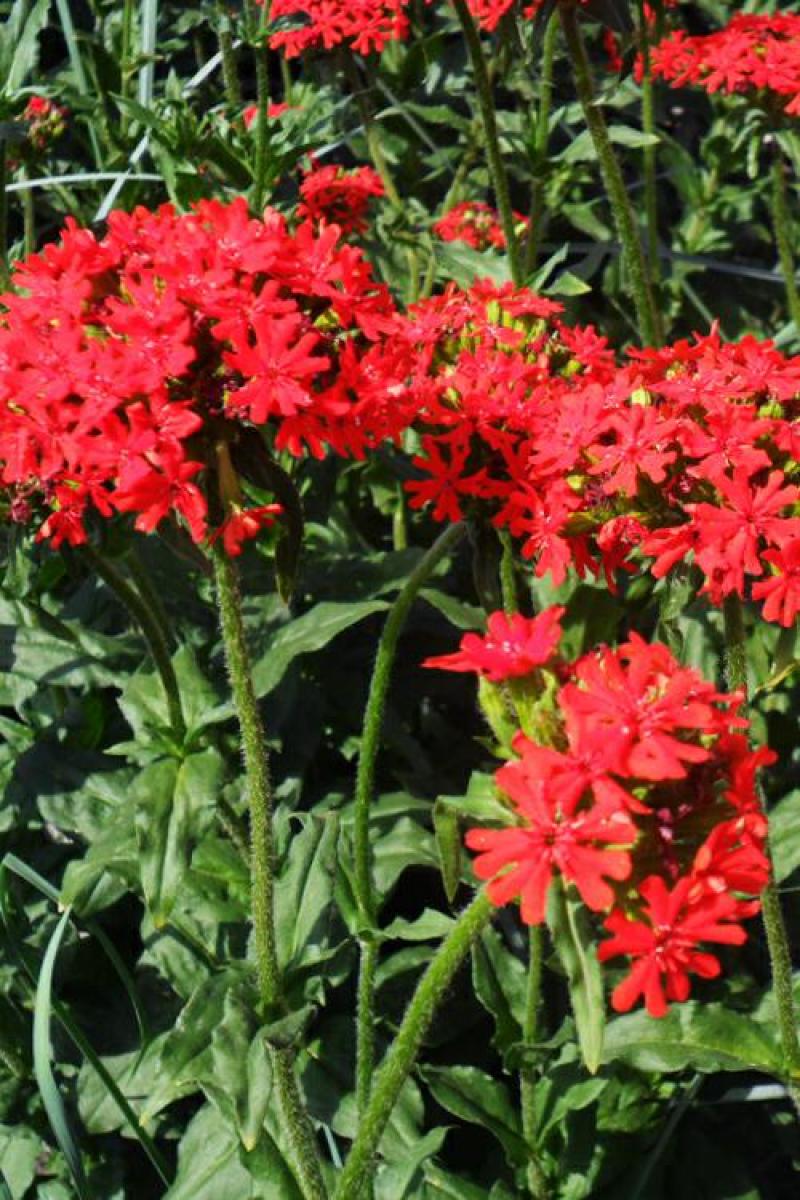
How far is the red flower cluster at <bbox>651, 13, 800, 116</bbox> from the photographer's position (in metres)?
2.87

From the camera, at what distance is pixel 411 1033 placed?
1.32 metres

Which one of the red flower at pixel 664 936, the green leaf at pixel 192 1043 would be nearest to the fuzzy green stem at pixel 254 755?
the green leaf at pixel 192 1043

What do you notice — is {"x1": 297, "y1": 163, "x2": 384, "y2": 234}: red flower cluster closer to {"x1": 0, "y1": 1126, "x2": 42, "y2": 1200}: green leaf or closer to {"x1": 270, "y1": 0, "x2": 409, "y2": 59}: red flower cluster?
{"x1": 270, "y1": 0, "x2": 409, "y2": 59}: red flower cluster

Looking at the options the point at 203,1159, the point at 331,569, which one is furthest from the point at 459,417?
the point at 203,1159

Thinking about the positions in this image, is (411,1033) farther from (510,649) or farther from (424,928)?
(424,928)

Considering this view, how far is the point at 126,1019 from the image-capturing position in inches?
90.0

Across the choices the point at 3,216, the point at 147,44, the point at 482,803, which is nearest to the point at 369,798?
the point at 482,803

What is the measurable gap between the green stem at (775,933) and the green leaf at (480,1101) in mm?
388

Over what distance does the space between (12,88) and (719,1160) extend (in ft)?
6.81

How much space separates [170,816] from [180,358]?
2.13 feet

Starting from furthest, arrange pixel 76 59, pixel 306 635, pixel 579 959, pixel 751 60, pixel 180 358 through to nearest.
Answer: pixel 76 59 < pixel 751 60 < pixel 306 635 < pixel 180 358 < pixel 579 959

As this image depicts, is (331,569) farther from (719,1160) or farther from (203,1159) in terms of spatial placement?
(719,1160)

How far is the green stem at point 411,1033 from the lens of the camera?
126 cm

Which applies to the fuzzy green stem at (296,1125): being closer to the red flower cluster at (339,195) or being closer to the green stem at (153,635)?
the green stem at (153,635)
